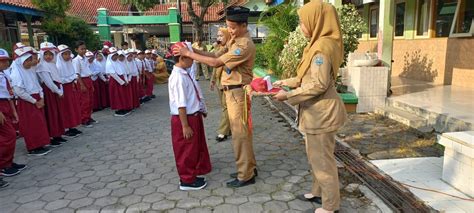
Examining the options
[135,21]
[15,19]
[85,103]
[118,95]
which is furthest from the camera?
[135,21]

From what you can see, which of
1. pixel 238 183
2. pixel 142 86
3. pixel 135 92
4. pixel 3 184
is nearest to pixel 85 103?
pixel 135 92

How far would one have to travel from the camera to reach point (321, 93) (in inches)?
111

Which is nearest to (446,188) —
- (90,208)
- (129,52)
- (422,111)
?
(422,111)

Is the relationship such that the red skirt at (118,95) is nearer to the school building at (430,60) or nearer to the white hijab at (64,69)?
the white hijab at (64,69)

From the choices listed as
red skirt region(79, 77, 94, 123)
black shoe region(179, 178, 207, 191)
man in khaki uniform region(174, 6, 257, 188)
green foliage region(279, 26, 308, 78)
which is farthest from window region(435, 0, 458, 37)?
red skirt region(79, 77, 94, 123)

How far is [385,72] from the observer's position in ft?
22.5

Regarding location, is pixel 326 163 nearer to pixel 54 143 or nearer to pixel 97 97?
pixel 54 143

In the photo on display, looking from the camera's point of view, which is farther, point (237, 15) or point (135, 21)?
point (135, 21)

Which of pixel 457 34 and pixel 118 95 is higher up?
pixel 457 34

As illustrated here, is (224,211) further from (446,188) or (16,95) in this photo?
(16,95)

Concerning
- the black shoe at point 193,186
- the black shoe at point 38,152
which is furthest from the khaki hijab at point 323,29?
the black shoe at point 38,152

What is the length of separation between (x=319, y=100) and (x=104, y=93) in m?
7.22

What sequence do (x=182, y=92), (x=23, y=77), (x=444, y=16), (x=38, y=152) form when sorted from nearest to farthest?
(x=182, y=92) < (x=23, y=77) < (x=38, y=152) < (x=444, y=16)

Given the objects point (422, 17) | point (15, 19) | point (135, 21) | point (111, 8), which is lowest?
point (422, 17)
